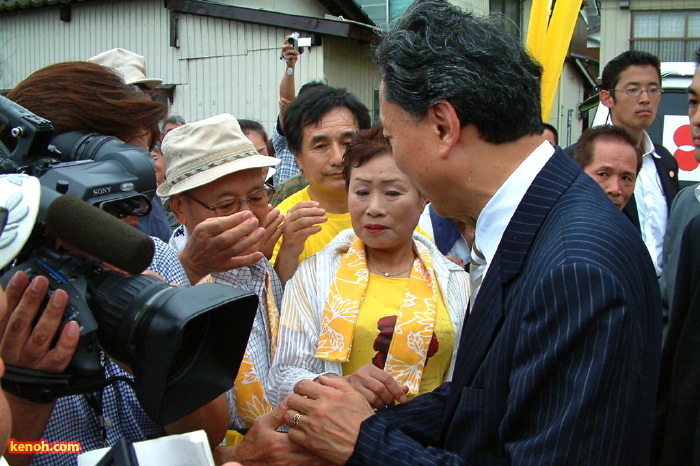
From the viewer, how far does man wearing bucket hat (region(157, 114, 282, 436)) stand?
2.21 meters

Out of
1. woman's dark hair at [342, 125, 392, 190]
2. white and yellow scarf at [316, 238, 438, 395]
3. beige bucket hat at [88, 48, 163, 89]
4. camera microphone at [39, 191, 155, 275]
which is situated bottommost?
white and yellow scarf at [316, 238, 438, 395]

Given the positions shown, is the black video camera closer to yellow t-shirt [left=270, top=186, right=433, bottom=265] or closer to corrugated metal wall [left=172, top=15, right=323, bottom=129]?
yellow t-shirt [left=270, top=186, right=433, bottom=265]

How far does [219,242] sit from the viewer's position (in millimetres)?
2080

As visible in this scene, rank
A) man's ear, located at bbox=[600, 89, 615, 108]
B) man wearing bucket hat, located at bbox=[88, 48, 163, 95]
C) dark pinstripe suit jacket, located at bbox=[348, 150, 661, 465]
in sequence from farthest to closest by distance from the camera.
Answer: man's ear, located at bbox=[600, 89, 615, 108] → man wearing bucket hat, located at bbox=[88, 48, 163, 95] → dark pinstripe suit jacket, located at bbox=[348, 150, 661, 465]

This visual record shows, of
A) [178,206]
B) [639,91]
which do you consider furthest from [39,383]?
[639,91]

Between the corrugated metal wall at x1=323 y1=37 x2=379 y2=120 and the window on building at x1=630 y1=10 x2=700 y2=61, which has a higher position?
the window on building at x1=630 y1=10 x2=700 y2=61

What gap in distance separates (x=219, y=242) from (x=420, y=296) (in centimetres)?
74

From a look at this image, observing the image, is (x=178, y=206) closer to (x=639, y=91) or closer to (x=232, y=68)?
(x=639, y=91)

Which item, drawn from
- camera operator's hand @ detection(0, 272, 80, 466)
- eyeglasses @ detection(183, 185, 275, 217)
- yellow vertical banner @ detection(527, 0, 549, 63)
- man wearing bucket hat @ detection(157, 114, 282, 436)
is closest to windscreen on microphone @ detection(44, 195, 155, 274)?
camera operator's hand @ detection(0, 272, 80, 466)

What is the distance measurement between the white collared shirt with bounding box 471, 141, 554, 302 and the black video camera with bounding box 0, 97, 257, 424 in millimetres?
622

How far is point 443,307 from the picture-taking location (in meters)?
2.36

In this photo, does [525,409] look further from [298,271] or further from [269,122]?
[269,122]

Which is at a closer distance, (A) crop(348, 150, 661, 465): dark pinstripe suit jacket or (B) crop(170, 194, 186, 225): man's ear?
(A) crop(348, 150, 661, 465): dark pinstripe suit jacket

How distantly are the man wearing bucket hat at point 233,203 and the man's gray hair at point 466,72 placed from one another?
830mm
